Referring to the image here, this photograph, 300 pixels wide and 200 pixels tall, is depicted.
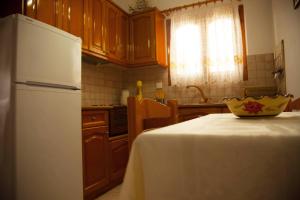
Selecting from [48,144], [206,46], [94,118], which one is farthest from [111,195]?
[206,46]

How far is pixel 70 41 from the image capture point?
177 cm

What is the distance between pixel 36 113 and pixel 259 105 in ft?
4.22

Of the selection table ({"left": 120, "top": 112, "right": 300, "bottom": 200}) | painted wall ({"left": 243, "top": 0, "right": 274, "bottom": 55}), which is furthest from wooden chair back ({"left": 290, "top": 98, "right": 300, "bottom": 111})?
painted wall ({"left": 243, "top": 0, "right": 274, "bottom": 55})

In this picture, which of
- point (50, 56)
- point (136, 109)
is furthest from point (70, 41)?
point (136, 109)

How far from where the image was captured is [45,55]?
1521 millimetres

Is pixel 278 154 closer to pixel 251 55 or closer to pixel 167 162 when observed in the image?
pixel 167 162

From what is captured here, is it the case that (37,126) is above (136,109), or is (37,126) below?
below

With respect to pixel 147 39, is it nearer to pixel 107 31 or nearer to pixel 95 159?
pixel 107 31

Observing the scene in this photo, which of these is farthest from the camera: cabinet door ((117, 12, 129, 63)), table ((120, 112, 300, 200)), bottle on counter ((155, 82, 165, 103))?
bottle on counter ((155, 82, 165, 103))

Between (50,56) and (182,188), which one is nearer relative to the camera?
(182,188)

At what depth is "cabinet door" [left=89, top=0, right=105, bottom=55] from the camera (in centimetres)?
255

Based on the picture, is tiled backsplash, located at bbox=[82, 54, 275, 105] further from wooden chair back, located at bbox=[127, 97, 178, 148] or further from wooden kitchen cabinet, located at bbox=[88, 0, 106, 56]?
wooden chair back, located at bbox=[127, 97, 178, 148]

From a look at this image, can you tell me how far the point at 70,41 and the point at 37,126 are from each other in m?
0.72

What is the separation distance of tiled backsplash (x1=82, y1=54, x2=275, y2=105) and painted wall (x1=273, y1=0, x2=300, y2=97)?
0.62 metres
